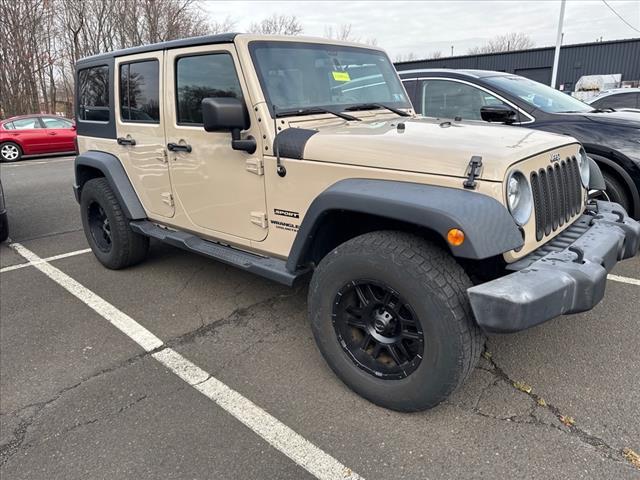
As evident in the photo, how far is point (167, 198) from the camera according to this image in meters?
3.86

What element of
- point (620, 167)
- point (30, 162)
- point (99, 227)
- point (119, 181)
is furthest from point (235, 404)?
point (30, 162)

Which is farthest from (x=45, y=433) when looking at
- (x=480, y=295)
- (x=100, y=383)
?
(x=480, y=295)

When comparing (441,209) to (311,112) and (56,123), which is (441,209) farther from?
(56,123)

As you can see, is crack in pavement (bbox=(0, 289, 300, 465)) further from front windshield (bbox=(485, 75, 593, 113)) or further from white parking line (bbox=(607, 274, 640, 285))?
front windshield (bbox=(485, 75, 593, 113))

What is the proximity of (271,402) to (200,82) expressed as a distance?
2.21 metres

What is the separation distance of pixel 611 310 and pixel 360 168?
2.36 metres

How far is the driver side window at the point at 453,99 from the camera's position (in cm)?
531

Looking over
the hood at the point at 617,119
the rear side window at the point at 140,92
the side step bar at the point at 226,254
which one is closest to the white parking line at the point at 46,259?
the side step bar at the point at 226,254

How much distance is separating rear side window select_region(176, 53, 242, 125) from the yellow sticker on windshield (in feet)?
2.42

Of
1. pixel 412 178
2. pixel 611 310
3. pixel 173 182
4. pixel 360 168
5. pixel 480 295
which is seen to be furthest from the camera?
pixel 173 182

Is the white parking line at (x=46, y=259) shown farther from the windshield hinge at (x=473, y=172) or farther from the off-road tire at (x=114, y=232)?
the windshield hinge at (x=473, y=172)

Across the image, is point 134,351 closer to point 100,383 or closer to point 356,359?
point 100,383

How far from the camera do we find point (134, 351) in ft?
10.5

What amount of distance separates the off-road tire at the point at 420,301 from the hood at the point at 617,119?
132 inches
